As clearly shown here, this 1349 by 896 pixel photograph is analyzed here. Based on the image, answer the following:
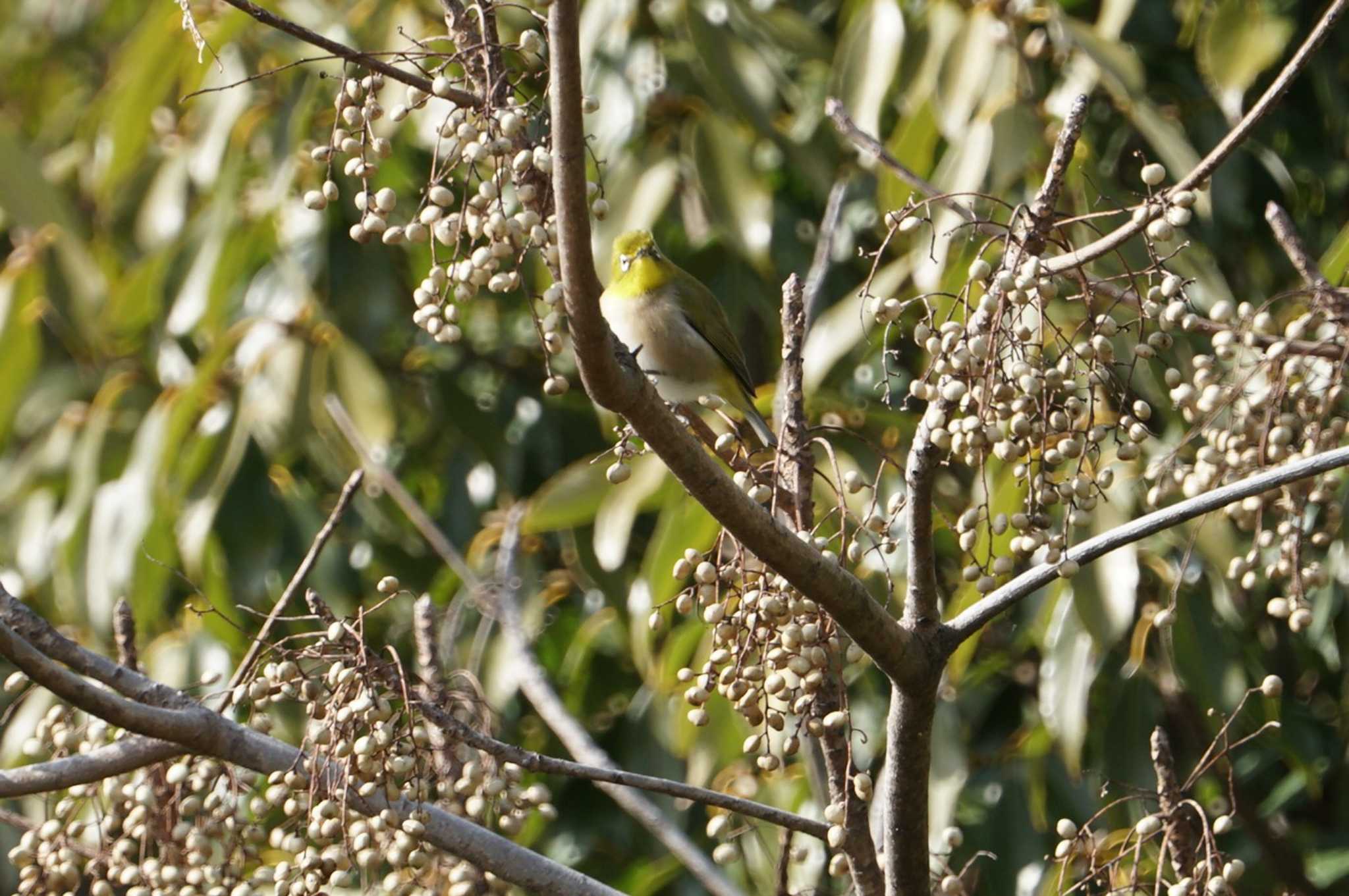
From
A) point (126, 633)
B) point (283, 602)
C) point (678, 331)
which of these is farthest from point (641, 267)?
point (283, 602)

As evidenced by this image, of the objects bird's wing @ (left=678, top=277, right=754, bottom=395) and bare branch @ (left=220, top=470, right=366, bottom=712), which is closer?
bare branch @ (left=220, top=470, right=366, bottom=712)

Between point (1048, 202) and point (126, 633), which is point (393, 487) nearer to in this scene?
point (126, 633)

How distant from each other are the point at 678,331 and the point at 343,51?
144cm

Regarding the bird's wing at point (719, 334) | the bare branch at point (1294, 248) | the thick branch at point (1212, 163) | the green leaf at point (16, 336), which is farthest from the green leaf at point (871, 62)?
the green leaf at point (16, 336)

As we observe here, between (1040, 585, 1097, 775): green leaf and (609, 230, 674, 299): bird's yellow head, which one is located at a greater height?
(609, 230, 674, 299): bird's yellow head

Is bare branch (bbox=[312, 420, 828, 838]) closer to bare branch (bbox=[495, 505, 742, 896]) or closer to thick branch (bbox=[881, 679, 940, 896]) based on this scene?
thick branch (bbox=[881, 679, 940, 896])

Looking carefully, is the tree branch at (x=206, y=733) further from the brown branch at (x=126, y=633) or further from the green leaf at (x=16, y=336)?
the green leaf at (x=16, y=336)

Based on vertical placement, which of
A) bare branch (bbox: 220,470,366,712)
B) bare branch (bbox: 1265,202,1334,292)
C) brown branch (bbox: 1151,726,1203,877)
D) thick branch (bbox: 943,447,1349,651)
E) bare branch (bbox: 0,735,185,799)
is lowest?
brown branch (bbox: 1151,726,1203,877)

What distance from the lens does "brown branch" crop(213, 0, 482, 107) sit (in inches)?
52.6

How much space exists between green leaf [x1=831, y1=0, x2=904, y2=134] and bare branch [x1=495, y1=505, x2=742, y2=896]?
34.6 inches

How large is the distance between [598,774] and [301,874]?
30cm

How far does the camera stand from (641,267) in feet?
9.20

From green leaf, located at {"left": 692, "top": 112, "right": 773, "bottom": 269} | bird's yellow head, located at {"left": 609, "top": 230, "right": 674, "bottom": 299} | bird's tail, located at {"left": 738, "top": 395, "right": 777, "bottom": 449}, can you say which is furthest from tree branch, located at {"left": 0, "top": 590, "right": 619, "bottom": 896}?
green leaf, located at {"left": 692, "top": 112, "right": 773, "bottom": 269}

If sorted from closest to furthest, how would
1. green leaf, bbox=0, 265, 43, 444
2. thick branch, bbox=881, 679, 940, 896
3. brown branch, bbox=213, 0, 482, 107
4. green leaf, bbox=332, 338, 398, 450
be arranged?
brown branch, bbox=213, 0, 482, 107, thick branch, bbox=881, 679, 940, 896, green leaf, bbox=332, 338, 398, 450, green leaf, bbox=0, 265, 43, 444
